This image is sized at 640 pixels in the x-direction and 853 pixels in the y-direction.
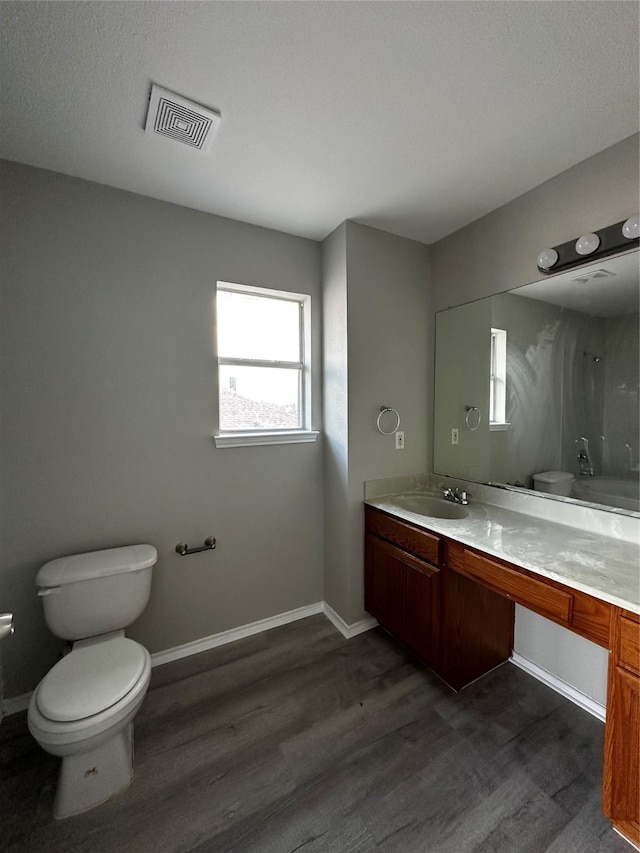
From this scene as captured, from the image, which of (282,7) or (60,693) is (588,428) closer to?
(282,7)

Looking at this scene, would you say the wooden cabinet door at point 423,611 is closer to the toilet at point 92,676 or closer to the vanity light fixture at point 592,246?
the toilet at point 92,676

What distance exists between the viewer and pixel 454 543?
1.52 m

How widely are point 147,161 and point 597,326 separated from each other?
2.23m

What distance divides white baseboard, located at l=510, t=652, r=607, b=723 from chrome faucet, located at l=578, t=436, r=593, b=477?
1.01 metres

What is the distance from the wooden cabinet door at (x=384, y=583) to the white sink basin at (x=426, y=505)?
11.2 inches

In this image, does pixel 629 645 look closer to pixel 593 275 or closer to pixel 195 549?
pixel 593 275

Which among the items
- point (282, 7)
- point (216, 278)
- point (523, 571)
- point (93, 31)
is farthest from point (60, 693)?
point (282, 7)

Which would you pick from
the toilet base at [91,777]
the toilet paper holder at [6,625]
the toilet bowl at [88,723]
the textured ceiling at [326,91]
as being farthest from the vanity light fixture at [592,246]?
the toilet base at [91,777]

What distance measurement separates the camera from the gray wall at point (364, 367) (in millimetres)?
1993

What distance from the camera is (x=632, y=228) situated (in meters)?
1.29

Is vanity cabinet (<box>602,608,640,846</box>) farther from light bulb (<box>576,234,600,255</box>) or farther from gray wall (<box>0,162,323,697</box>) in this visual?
gray wall (<box>0,162,323,697</box>)

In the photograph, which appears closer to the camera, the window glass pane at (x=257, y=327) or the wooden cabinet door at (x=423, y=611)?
the wooden cabinet door at (x=423, y=611)

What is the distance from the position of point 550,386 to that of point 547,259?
0.63 metres

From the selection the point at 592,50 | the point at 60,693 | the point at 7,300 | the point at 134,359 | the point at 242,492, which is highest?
the point at 592,50
